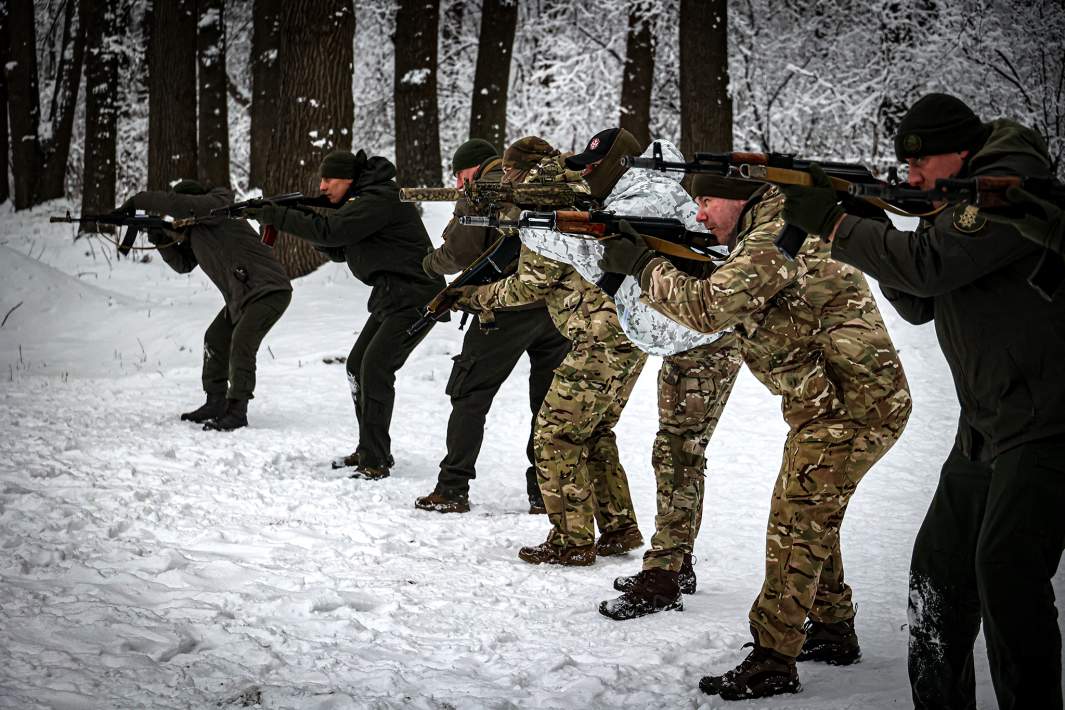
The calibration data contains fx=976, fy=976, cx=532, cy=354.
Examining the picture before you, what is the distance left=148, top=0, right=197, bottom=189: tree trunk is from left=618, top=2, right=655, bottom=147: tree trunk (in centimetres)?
691

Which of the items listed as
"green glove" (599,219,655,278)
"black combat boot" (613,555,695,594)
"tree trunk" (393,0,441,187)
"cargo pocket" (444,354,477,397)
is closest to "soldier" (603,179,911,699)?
"green glove" (599,219,655,278)

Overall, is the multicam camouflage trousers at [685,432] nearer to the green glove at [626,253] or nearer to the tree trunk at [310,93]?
the green glove at [626,253]

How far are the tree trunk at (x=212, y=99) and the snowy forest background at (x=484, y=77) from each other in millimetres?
36

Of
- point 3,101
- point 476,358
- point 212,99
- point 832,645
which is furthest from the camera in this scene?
point 3,101

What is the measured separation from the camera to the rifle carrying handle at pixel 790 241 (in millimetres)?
3244

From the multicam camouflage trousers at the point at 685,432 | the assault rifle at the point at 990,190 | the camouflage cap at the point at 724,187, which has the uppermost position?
the camouflage cap at the point at 724,187

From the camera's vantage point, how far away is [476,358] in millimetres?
6074

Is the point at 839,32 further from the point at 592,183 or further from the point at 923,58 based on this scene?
the point at 592,183

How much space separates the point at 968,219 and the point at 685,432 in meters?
2.01

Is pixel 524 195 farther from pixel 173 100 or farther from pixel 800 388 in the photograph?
pixel 173 100

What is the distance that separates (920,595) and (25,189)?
22.8 meters

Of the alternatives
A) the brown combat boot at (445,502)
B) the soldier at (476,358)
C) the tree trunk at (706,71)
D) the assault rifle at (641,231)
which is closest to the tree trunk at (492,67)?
the tree trunk at (706,71)

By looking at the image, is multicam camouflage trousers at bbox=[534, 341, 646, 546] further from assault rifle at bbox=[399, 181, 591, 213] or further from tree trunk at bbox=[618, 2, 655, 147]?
tree trunk at bbox=[618, 2, 655, 147]

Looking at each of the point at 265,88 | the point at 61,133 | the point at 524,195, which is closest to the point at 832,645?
the point at 524,195
